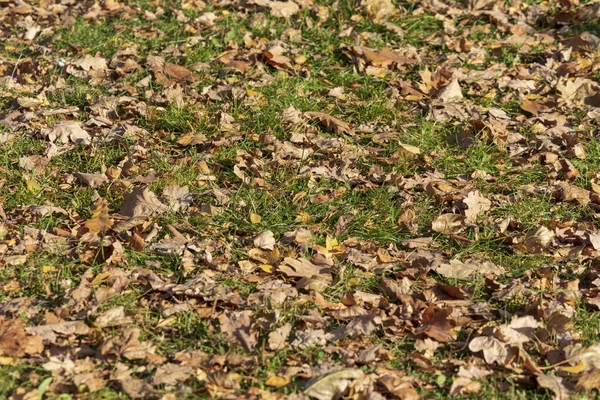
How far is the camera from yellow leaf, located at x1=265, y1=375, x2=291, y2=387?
3.81 m

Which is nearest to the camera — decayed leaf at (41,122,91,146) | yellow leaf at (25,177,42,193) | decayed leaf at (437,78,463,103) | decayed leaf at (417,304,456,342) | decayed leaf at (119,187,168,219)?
decayed leaf at (417,304,456,342)

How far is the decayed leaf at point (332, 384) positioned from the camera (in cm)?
Result: 374

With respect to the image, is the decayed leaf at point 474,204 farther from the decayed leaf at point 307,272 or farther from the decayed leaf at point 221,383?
the decayed leaf at point 221,383

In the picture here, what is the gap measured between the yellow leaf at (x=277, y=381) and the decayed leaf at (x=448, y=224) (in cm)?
144

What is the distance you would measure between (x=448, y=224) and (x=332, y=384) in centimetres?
146

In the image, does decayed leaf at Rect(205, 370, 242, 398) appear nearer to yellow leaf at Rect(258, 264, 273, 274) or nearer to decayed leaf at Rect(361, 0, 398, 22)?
yellow leaf at Rect(258, 264, 273, 274)

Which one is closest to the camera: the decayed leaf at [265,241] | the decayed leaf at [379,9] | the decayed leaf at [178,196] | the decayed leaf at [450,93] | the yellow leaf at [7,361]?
the yellow leaf at [7,361]

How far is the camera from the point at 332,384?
3777 millimetres

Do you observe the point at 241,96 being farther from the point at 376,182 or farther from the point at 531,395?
the point at 531,395

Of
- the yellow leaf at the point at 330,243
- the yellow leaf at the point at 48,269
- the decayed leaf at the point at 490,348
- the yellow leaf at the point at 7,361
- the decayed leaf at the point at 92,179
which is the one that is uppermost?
the decayed leaf at the point at 490,348

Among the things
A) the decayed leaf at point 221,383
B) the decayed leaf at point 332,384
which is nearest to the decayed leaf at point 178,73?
the decayed leaf at point 221,383

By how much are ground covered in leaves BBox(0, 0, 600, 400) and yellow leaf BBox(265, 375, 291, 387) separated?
0.01 m

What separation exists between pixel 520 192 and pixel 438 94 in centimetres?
122

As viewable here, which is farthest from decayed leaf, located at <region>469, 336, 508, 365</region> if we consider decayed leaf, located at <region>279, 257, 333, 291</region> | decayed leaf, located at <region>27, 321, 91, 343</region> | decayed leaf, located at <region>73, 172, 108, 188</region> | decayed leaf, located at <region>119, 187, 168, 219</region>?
decayed leaf, located at <region>73, 172, 108, 188</region>
